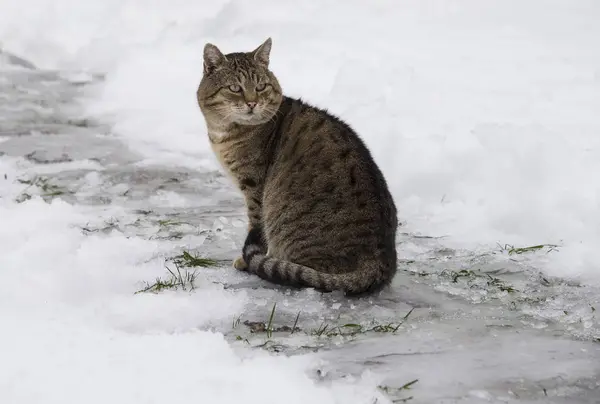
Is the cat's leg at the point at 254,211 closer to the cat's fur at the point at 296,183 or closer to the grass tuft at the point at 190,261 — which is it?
the cat's fur at the point at 296,183

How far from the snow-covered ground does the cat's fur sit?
0.52 feet

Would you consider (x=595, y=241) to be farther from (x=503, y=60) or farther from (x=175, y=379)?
(x=503, y=60)

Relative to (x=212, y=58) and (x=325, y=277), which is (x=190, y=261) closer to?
(x=325, y=277)

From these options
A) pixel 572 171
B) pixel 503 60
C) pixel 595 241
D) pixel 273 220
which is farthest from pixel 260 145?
pixel 503 60

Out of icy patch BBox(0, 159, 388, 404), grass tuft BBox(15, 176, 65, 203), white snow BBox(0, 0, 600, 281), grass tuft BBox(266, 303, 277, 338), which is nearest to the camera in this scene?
icy patch BBox(0, 159, 388, 404)

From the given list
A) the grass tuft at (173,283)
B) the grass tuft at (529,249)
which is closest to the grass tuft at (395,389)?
the grass tuft at (173,283)

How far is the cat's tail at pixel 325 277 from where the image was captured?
3.48 m

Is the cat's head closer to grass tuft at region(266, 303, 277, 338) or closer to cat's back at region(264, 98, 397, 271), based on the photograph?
cat's back at region(264, 98, 397, 271)

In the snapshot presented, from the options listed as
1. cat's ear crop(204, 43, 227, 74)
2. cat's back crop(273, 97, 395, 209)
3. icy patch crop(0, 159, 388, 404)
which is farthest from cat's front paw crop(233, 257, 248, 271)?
cat's ear crop(204, 43, 227, 74)

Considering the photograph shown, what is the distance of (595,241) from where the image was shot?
4.33 metres

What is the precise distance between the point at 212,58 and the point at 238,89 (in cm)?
34

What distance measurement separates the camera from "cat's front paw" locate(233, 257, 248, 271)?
396cm

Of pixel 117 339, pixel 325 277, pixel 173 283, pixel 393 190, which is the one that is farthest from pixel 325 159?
pixel 393 190

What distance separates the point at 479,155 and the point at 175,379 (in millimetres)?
3774
